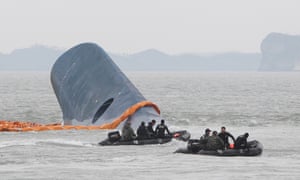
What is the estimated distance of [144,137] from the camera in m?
40.7

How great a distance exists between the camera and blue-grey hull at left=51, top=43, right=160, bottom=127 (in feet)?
172

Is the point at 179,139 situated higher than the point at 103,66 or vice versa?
the point at 103,66

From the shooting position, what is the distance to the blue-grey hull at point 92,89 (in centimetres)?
5241

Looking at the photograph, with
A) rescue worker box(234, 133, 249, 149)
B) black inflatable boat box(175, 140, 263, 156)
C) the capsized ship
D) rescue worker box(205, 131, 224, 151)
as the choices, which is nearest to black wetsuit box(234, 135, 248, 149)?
rescue worker box(234, 133, 249, 149)

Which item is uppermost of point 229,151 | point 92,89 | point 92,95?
point 92,89

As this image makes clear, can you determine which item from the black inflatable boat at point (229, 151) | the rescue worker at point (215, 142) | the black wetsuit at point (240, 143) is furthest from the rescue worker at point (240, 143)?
the rescue worker at point (215, 142)

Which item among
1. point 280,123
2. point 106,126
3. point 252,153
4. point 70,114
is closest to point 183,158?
point 252,153

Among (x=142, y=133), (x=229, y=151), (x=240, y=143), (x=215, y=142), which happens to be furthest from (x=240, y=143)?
(x=142, y=133)

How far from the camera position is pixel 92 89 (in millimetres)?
56438

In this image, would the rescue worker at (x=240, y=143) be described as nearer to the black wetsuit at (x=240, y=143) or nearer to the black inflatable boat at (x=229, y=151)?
the black wetsuit at (x=240, y=143)

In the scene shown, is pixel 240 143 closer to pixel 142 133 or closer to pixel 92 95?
pixel 142 133

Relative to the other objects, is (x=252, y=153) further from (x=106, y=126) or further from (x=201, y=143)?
(x=106, y=126)

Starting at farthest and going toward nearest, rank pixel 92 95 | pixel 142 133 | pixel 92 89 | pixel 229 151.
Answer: pixel 92 89 < pixel 92 95 < pixel 142 133 < pixel 229 151

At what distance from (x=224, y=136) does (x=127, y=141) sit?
665cm
